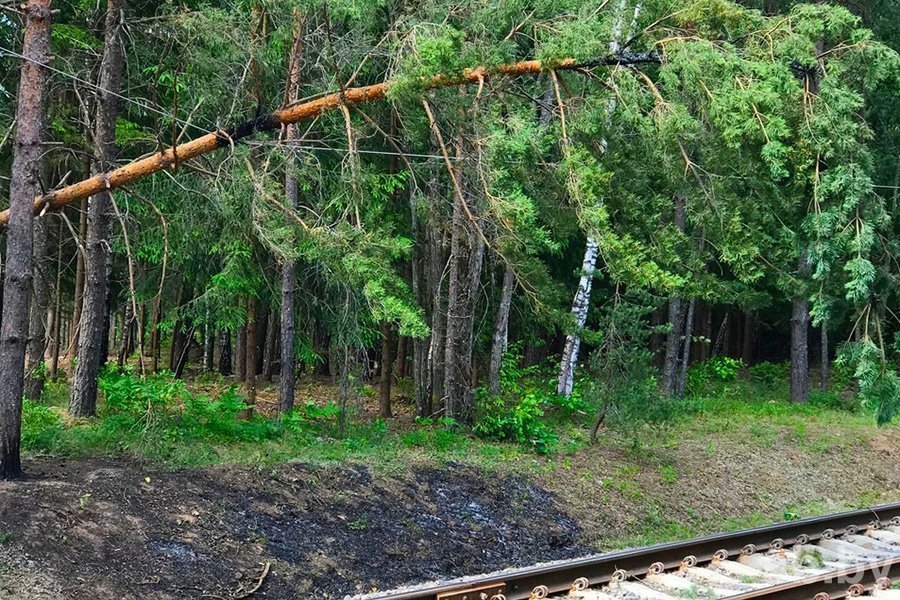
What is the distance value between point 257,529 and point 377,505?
159cm

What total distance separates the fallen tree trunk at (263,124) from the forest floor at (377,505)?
9.40ft

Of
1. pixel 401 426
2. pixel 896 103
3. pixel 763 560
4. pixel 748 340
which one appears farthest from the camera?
pixel 748 340

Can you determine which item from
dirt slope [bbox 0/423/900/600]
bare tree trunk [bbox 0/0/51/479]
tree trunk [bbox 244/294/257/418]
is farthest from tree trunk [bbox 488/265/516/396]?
bare tree trunk [bbox 0/0/51/479]

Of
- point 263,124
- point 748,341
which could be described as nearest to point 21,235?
point 263,124

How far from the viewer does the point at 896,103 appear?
63.8ft

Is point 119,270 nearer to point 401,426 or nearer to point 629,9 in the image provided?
point 401,426

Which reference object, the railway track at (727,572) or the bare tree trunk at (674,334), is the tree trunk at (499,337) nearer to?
the bare tree trunk at (674,334)

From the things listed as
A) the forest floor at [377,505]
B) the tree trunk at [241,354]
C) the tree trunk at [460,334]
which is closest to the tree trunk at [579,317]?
the forest floor at [377,505]

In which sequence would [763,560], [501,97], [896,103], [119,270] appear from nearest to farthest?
1. [763,560]
2. [501,97]
3. [119,270]
4. [896,103]

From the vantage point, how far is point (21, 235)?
7.70 m

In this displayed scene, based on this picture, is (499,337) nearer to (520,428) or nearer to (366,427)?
(520,428)

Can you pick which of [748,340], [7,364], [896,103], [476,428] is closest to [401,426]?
[476,428]

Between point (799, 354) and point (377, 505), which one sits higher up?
point (799, 354)

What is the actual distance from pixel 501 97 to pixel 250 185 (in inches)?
112
